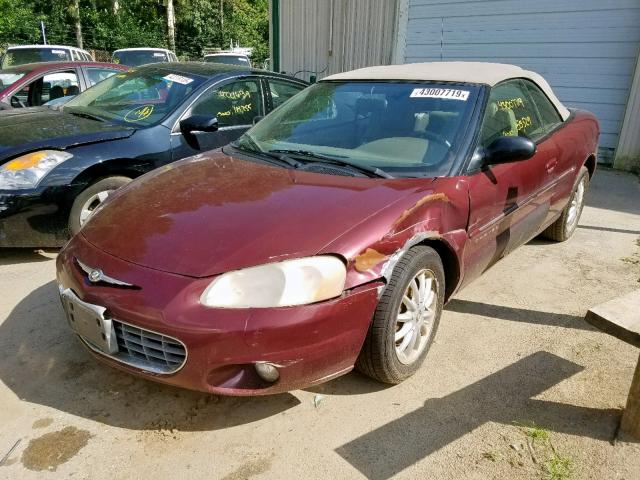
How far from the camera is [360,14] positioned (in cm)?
1027

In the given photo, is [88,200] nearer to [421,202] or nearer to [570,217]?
[421,202]

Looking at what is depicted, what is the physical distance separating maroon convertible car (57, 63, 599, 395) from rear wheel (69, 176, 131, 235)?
1125 mm

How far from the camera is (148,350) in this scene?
2.10 metres

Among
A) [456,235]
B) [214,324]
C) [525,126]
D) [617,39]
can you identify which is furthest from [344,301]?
[617,39]

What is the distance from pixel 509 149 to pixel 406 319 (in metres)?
1.10

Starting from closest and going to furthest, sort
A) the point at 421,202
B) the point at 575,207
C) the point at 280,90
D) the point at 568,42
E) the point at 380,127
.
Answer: the point at 421,202
the point at 380,127
the point at 575,207
the point at 280,90
the point at 568,42

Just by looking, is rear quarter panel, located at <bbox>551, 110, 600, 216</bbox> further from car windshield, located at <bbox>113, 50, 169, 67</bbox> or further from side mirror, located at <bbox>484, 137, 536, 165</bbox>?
car windshield, located at <bbox>113, 50, 169, 67</bbox>

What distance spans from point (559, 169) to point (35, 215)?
3.84 meters

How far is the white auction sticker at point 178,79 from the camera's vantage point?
15.0ft

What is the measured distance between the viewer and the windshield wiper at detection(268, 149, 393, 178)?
267 cm

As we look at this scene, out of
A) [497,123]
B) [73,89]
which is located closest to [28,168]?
[497,123]

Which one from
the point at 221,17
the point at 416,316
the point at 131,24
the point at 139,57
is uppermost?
the point at 221,17

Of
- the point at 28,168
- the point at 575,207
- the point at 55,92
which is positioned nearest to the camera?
the point at 28,168

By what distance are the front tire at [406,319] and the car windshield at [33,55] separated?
9.53m
